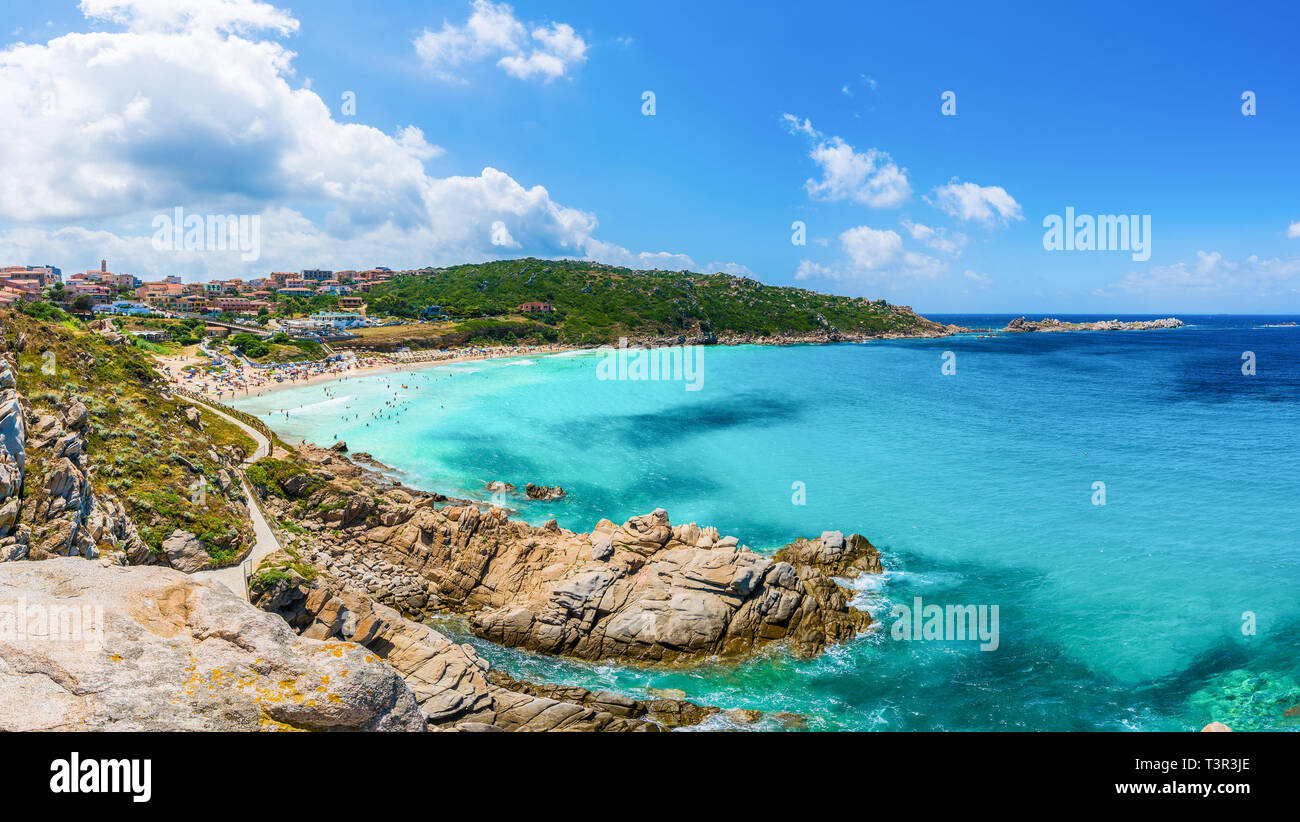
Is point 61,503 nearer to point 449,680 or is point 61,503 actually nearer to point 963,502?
point 449,680

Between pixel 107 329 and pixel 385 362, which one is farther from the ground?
pixel 107 329

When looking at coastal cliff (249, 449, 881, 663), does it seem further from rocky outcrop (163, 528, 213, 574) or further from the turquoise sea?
rocky outcrop (163, 528, 213, 574)

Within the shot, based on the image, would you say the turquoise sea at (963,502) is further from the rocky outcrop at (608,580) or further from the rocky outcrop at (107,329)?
the rocky outcrop at (107,329)

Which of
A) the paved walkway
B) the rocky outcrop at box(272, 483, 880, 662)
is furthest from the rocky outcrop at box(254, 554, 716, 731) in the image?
the rocky outcrop at box(272, 483, 880, 662)

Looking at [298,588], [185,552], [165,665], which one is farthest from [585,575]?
[165,665]
